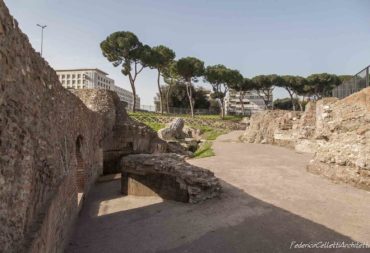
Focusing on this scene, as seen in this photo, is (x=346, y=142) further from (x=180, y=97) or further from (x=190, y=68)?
(x=180, y=97)

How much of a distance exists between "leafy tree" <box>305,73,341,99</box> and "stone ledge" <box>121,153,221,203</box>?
152 ft

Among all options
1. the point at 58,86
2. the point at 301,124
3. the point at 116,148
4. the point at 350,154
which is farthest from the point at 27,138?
the point at 301,124

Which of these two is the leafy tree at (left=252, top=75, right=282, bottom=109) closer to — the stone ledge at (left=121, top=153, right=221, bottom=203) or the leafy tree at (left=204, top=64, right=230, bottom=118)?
the leafy tree at (left=204, top=64, right=230, bottom=118)

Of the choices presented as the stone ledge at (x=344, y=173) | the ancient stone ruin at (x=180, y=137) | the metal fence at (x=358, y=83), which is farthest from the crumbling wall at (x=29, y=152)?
the ancient stone ruin at (x=180, y=137)

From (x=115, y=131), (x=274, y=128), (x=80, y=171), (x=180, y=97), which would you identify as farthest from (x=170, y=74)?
(x=80, y=171)

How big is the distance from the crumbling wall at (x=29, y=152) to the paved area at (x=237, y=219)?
150 centimetres

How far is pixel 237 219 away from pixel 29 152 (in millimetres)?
4974

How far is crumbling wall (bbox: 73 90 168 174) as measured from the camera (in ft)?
54.1

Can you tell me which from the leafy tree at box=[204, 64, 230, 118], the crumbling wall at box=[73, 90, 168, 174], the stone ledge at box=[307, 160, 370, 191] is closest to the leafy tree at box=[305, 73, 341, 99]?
the leafy tree at box=[204, 64, 230, 118]

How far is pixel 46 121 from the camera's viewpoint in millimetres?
4777

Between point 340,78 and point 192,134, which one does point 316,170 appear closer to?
point 192,134

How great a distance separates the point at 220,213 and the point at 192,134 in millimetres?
25407

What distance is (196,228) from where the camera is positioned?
643 centimetres

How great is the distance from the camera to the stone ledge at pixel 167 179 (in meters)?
8.45
